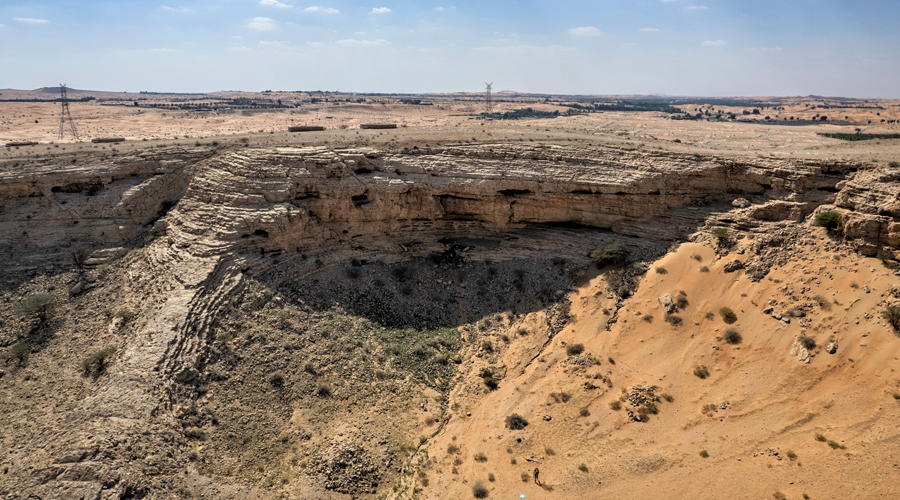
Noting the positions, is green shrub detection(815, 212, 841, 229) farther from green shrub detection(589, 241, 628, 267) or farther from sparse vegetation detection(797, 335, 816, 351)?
green shrub detection(589, 241, 628, 267)

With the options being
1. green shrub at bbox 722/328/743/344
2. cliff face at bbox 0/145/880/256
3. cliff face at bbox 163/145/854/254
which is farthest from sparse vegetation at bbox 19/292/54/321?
green shrub at bbox 722/328/743/344

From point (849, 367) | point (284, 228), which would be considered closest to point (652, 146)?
point (849, 367)

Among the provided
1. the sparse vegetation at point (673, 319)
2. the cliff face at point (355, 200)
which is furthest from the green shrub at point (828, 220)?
the sparse vegetation at point (673, 319)

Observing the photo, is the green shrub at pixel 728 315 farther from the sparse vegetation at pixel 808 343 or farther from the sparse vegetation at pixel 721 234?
the sparse vegetation at pixel 721 234

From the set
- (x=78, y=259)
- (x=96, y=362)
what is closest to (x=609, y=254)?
(x=96, y=362)

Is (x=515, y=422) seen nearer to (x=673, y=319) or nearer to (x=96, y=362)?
(x=673, y=319)

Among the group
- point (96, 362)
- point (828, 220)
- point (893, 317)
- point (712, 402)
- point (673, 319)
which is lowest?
point (712, 402)

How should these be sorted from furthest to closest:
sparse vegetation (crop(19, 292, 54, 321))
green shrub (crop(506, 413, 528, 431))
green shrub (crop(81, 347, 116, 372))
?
sparse vegetation (crop(19, 292, 54, 321)) → green shrub (crop(506, 413, 528, 431)) → green shrub (crop(81, 347, 116, 372))
